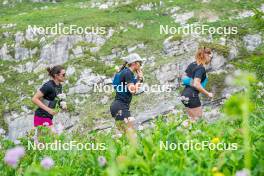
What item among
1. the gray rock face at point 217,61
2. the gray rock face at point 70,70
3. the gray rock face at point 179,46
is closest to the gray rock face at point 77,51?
the gray rock face at point 70,70

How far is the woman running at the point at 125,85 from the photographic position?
36.1 feet

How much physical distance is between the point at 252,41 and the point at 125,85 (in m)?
32.4

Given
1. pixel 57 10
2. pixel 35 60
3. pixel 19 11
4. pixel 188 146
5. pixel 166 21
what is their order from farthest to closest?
pixel 19 11 → pixel 57 10 → pixel 35 60 → pixel 166 21 → pixel 188 146

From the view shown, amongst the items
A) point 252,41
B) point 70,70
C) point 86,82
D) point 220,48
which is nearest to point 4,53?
point 70,70

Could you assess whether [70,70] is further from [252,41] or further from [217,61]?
[252,41]

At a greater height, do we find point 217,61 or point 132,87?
point 132,87

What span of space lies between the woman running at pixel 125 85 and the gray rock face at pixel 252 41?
1229 inches

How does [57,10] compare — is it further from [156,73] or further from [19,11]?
[156,73]

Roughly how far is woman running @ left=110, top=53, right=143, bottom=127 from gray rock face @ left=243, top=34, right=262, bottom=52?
31.2 metres

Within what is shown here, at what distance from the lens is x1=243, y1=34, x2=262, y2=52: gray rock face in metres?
41.5

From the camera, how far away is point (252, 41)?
42031 mm

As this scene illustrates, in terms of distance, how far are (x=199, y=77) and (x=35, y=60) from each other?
137 feet

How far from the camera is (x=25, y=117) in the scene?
41.8 m

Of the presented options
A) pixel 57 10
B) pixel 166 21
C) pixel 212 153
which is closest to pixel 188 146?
pixel 212 153
